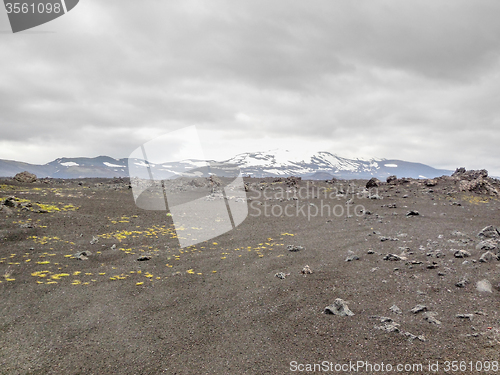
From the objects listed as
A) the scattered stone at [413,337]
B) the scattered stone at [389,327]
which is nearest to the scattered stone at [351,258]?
the scattered stone at [389,327]

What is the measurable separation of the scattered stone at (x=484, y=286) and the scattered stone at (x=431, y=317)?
2457mm

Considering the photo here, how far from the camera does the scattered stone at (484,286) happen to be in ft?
27.4

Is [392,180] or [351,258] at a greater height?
[392,180]

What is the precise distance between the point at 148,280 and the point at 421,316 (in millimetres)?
A: 10462

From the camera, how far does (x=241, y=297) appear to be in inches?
387

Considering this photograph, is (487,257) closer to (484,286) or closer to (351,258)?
(484,286)

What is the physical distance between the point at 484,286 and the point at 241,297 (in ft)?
27.7

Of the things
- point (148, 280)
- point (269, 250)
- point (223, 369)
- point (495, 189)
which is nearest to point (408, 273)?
point (269, 250)

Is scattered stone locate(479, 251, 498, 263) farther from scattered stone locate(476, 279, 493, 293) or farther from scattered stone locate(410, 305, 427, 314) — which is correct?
scattered stone locate(410, 305, 427, 314)

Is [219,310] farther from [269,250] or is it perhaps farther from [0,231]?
[0,231]

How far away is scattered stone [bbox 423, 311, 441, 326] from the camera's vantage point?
704cm

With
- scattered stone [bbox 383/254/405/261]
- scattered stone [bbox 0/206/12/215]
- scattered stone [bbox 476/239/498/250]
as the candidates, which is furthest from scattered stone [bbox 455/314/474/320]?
scattered stone [bbox 0/206/12/215]

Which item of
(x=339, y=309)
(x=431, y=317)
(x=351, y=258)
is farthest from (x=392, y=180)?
(x=339, y=309)

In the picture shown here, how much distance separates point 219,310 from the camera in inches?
354
